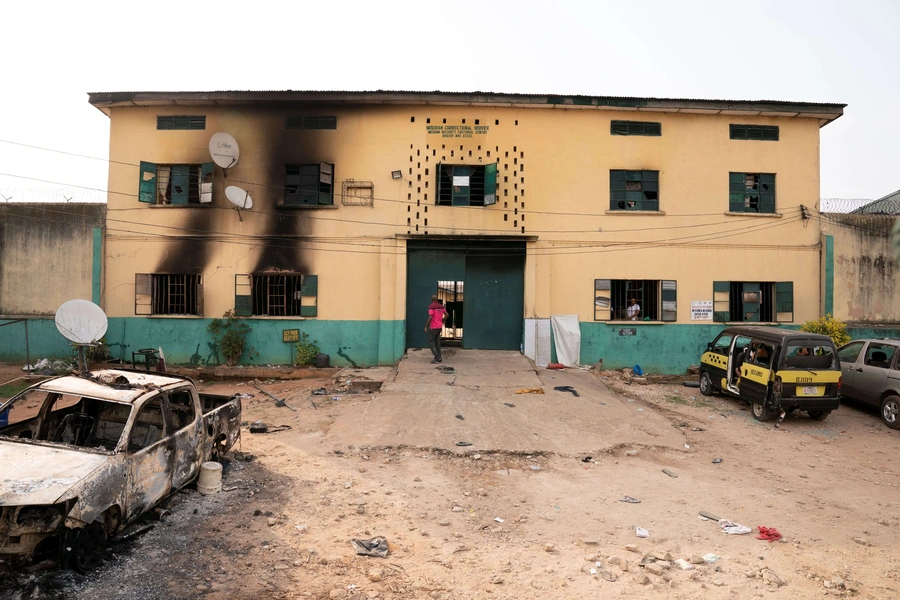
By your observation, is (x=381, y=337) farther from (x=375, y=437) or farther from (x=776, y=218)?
(x=776, y=218)

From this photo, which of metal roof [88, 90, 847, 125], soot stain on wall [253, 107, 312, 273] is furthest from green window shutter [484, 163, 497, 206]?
soot stain on wall [253, 107, 312, 273]

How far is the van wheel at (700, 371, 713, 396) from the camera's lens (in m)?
12.3

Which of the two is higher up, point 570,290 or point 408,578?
point 570,290

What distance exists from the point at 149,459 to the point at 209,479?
3.66 feet

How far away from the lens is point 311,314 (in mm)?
14562

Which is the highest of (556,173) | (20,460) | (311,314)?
(556,173)

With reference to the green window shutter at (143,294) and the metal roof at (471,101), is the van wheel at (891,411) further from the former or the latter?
the green window shutter at (143,294)

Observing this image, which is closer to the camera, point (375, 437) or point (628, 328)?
point (375, 437)

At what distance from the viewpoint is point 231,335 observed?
14344mm

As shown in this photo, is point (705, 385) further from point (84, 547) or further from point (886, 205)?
point (886, 205)

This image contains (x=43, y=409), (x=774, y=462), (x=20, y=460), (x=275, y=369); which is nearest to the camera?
(x=20, y=460)

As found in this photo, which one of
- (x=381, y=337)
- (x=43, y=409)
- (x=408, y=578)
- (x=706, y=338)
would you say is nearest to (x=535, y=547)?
(x=408, y=578)

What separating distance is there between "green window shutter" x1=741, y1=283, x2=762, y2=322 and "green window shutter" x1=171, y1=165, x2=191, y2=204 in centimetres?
1582

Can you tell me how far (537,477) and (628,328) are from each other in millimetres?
8698
